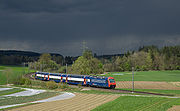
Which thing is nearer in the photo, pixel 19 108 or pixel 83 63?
pixel 19 108

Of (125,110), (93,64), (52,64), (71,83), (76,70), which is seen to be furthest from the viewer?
(52,64)

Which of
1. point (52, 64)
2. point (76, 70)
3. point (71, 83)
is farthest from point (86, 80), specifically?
point (52, 64)

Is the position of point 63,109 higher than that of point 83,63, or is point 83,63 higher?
point 83,63

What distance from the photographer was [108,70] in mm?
196125

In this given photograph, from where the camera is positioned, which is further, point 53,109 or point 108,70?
point 108,70

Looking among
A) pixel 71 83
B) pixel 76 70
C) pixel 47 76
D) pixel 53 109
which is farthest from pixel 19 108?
pixel 76 70

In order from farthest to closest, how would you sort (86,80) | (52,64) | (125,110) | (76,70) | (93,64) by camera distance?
(52,64) → (93,64) → (76,70) → (86,80) → (125,110)

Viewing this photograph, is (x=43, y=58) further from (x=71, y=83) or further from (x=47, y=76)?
(x=71, y=83)

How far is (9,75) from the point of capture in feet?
293

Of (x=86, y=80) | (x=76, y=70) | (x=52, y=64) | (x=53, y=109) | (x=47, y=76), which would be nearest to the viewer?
(x=53, y=109)

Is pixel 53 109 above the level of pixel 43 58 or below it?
below

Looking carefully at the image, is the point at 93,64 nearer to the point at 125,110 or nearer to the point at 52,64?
the point at 52,64

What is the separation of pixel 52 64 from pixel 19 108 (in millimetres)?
146050

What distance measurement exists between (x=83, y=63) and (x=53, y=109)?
87.4m
